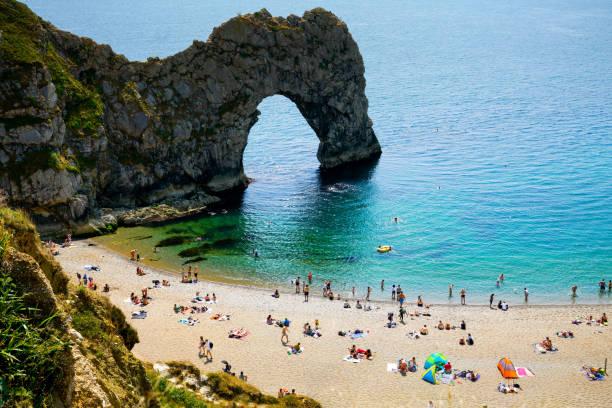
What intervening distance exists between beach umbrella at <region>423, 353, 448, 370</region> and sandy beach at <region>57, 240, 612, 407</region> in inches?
30.3

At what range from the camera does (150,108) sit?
6894cm

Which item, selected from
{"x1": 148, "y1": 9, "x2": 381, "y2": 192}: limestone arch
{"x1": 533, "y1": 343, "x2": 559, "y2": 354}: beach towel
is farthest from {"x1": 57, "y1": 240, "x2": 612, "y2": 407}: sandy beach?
{"x1": 148, "y1": 9, "x2": 381, "y2": 192}: limestone arch

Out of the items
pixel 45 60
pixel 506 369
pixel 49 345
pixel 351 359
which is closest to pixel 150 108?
pixel 45 60

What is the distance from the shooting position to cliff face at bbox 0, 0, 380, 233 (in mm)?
56188

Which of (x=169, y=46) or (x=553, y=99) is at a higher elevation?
(x=169, y=46)

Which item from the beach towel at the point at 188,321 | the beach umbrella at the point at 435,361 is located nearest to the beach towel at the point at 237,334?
the beach towel at the point at 188,321

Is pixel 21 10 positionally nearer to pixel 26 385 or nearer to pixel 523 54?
pixel 26 385

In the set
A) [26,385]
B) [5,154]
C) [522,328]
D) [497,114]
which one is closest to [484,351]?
[522,328]

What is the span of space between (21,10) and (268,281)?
130ft

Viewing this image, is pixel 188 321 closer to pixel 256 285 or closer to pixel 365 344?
pixel 256 285

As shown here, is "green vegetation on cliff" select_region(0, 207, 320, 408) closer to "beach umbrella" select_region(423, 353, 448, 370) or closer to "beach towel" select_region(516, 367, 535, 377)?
"beach umbrella" select_region(423, 353, 448, 370)

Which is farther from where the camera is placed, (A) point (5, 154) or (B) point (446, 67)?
(B) point (446, 67)

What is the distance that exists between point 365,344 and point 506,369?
10.5 m

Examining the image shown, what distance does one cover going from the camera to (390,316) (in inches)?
1847
